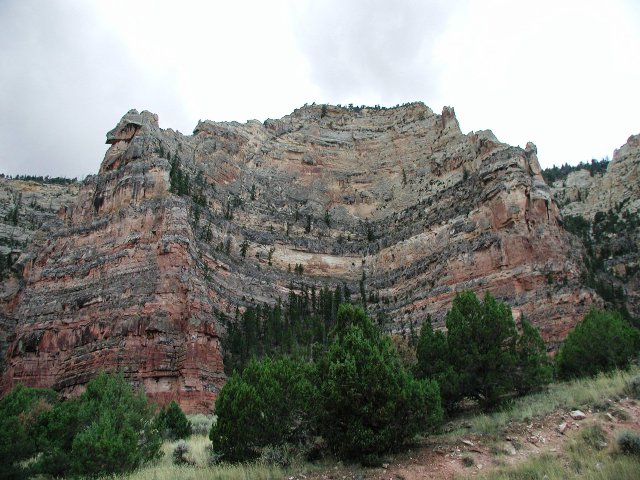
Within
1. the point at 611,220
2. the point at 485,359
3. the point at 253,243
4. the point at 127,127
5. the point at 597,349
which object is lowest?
the point at 597,349

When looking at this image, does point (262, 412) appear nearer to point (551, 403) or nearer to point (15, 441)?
point (15, 441)

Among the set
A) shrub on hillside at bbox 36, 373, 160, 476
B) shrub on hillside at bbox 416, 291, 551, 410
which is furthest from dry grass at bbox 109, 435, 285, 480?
shrub on hillside at bbox 416, 291, 551, 410

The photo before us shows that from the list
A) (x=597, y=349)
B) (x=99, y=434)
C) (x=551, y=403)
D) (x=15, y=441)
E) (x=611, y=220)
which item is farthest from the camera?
(x=611, y=220)

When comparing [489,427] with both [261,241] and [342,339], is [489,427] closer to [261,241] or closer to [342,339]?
[342,339]

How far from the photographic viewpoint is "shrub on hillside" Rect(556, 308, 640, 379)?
73.9 feet

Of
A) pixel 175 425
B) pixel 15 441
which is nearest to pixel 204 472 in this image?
pixel 15 441

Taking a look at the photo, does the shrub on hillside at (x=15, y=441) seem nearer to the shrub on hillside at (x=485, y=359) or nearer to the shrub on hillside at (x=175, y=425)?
the shrub on hillside at (x=175, y=425)

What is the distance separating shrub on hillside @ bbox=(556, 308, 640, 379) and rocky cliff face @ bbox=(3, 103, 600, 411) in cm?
1925

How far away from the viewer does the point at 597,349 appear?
75.3 ft

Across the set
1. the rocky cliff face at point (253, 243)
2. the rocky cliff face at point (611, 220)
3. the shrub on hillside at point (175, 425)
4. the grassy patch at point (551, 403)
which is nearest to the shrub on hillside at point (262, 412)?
the grassy patch at point (551, 403)

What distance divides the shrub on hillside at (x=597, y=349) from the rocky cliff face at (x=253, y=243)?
19.2 metres

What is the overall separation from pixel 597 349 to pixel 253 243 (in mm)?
43510

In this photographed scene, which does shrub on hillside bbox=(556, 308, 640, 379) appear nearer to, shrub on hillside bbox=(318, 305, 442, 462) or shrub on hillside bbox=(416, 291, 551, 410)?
shrub on hillside bbox=(416, 291, 551, 410)

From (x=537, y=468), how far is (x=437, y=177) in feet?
Result: 203
